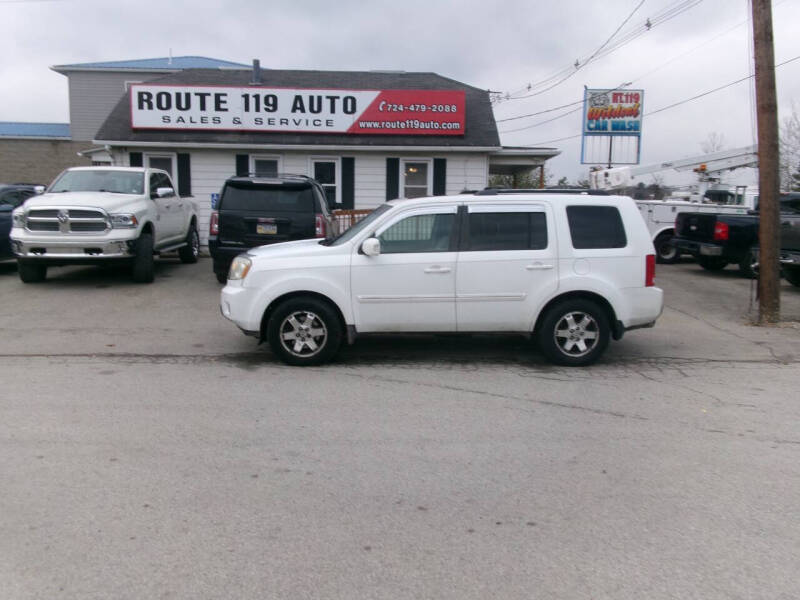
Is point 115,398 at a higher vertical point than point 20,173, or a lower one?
lower

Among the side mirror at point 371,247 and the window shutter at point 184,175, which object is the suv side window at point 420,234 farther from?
the window shutter at point 184,175

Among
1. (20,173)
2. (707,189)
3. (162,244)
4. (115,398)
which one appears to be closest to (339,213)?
(162,244)

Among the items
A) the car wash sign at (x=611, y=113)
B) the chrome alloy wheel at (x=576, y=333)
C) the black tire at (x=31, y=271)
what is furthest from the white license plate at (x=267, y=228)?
the car wash sign at (x=611, y=113)

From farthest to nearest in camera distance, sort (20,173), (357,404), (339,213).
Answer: (20,173)
(339,213)
(357,404)

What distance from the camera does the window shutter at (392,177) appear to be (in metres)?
18.0

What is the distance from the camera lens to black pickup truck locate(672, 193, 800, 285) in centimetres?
1393

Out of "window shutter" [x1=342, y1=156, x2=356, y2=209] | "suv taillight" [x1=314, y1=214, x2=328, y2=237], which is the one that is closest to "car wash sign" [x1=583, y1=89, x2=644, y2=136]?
"window shutter" [x1=342, y1=156, x2=356, y2=209]

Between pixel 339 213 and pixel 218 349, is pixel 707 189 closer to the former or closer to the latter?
pixel 339 213

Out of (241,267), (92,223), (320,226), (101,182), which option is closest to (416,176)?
(320,226)

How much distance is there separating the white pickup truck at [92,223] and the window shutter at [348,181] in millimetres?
5312

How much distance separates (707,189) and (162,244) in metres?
16.1

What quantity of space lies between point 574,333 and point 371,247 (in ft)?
7.75

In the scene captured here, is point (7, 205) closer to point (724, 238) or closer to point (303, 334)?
point (303, 334)

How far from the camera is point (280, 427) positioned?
5629 millimetres
